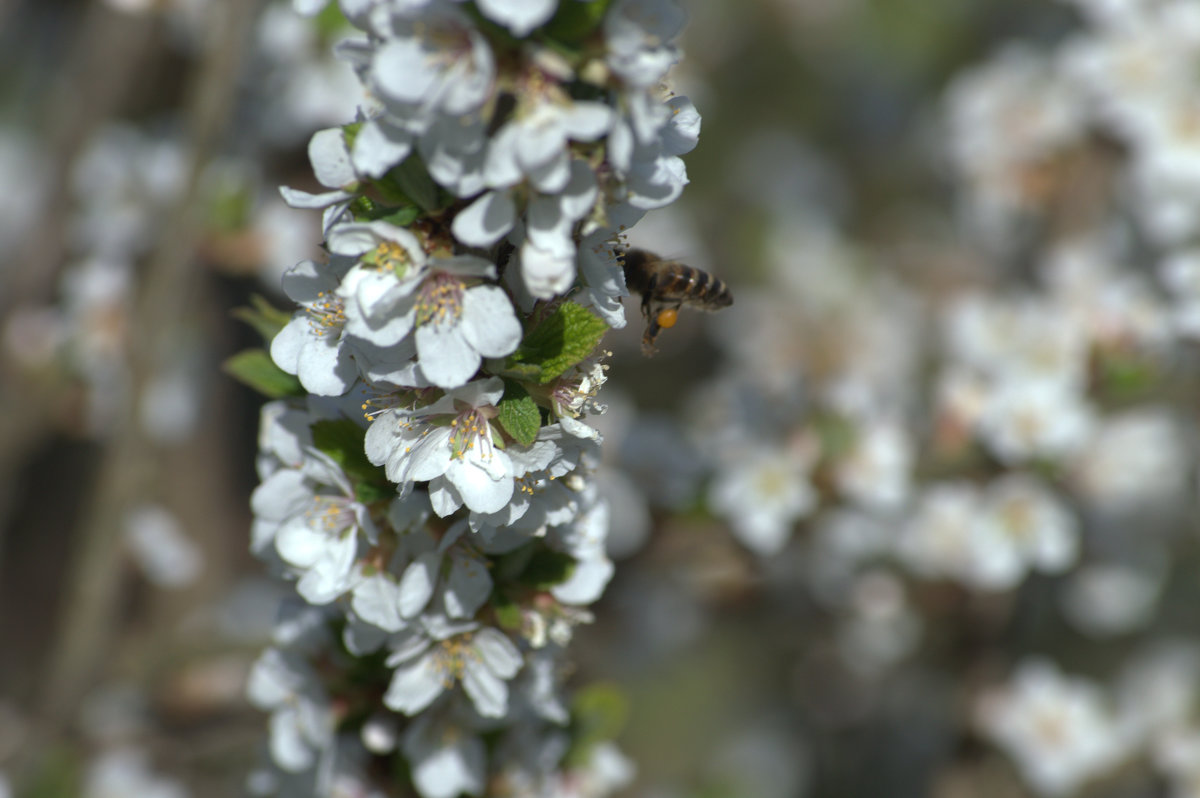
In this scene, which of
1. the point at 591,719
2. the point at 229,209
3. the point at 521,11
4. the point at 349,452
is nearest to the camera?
the point at 521,11

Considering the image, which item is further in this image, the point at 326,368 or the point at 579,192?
the point at 326,368

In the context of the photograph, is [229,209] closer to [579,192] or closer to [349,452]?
[349,452]

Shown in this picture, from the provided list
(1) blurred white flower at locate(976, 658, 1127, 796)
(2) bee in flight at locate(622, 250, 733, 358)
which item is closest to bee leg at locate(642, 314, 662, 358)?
(2) bee in flight at locate(622, 250, 733, 358)

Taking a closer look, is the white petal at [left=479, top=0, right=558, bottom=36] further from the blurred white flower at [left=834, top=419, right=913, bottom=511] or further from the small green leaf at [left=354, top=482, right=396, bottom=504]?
the blurred white flower at [left=834, top=419, right=913, bottom=511]

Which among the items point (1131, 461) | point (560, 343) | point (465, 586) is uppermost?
point (1131, 461)

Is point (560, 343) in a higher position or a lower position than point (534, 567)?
higher

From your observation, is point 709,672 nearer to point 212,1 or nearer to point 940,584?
point 940,584

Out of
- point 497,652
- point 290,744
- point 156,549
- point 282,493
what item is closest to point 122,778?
point 156,549

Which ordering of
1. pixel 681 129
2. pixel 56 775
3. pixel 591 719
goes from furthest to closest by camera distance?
1. pixel 56 775
2. pixel 591 719
3. pixel 681 129
